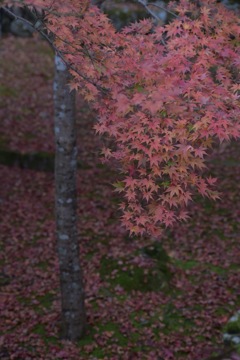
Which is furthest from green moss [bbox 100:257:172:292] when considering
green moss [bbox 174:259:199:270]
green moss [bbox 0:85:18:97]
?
green moss [bbox 0:85:18:97]

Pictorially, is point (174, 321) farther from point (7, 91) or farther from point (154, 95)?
point (7, 91)

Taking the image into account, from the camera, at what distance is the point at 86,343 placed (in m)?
7.18

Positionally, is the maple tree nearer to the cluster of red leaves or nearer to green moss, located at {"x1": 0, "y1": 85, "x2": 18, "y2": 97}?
the cluster of red leaves

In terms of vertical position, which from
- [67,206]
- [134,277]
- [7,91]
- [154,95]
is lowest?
[134,277]

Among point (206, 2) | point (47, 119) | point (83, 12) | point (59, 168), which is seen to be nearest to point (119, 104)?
point (83, 12)

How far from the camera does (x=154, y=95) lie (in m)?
3.85

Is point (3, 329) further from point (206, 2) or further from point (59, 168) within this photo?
point (206, 2)

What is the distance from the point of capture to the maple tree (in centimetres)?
421

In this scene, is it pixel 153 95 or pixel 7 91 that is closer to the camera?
pixel 153 95

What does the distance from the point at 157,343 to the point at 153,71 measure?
442 cm

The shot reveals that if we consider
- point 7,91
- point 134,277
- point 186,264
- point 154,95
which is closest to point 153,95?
point 154,95

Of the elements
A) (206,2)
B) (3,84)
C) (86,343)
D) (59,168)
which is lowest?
(86,343)

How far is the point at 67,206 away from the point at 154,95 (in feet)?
10.5

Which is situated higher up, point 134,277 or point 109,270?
point 109,270
